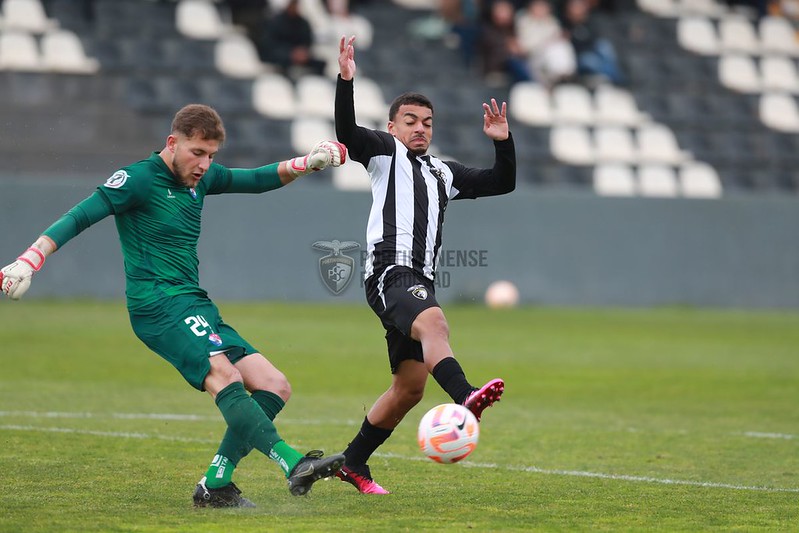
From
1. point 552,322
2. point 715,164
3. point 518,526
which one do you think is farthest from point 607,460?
point 715,164

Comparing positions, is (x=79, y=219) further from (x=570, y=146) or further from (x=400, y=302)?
(x=570, y=146)

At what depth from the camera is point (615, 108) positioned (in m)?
26.1

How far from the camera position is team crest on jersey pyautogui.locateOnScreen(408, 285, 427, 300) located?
22.1 feet

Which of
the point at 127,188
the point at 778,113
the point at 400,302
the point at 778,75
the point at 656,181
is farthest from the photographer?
the point at 778,75

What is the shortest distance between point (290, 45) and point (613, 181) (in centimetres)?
676

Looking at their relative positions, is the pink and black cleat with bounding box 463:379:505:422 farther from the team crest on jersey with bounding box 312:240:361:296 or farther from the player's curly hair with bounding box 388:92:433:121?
the team crest on jersey with bounding box 312:240:361:296

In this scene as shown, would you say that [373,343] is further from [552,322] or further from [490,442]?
[490,442]

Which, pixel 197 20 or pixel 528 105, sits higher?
pixel 197 20

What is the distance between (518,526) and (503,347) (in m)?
10.3

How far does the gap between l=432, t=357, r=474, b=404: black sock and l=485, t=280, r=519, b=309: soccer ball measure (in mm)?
16142

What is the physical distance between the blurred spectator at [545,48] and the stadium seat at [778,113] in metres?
4.44

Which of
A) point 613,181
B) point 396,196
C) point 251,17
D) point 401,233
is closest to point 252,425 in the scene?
point 401,233

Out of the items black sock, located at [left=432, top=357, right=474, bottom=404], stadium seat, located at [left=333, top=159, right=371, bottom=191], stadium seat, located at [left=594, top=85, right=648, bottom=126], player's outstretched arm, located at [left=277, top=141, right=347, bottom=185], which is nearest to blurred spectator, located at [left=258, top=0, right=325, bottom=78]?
stadium seat, located at [left=333, top=159, right=371, bottom=191]

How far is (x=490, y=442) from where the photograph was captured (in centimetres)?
926
